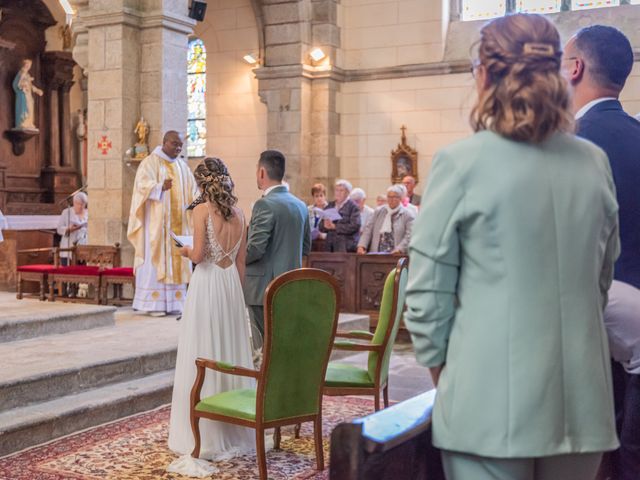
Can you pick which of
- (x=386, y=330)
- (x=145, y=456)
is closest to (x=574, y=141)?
(x=386, y=330)

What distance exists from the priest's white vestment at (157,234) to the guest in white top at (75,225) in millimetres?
2825

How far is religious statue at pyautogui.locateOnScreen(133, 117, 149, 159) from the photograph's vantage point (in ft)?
A: 30.3

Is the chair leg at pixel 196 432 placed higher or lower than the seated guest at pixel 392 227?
lower

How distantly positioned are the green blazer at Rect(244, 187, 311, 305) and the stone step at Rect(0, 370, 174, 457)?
41.4 inches

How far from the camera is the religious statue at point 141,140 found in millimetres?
9227

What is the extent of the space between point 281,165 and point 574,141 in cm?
348

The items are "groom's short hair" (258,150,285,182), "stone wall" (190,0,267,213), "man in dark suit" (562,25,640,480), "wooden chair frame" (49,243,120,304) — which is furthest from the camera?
"stone wall" (190,0,267,213)

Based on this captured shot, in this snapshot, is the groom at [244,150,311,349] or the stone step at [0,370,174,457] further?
the groom at [244,150,311,349]

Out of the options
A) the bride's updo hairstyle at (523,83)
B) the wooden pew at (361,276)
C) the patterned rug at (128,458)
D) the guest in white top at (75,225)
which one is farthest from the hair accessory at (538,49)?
the guest in white top at (75,225)

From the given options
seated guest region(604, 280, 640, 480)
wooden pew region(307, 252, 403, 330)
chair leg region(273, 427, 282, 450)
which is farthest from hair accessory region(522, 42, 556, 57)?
wooden pew region(307, 252, 403, 330)

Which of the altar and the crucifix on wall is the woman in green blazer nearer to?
the altar

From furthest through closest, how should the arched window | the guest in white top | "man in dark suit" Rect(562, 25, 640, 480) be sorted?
1. the arched window
2. the guest in white top
3. "man in dark suit" Rect(562, 25, 640, 480)

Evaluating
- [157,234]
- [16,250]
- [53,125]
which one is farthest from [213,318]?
[53,125]

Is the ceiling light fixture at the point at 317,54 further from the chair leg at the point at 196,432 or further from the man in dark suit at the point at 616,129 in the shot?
the man in dark suit at the point at 616,129
